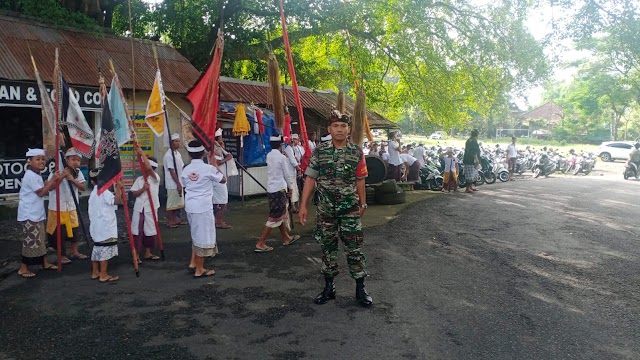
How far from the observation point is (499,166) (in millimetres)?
20797

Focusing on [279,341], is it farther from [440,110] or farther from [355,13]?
[440,110]

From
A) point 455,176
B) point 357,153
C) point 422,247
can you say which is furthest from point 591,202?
point 357,153

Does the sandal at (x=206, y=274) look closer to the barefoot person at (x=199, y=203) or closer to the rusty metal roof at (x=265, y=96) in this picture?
the barefoot person at (x=199, y=203)

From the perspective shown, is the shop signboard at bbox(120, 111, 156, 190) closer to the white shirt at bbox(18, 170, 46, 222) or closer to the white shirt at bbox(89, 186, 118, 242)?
the white shirt at bbox(18, 170, 46, 222)

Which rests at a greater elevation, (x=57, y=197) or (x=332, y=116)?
(x=332, y=116)

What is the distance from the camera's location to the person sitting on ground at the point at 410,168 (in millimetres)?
16375

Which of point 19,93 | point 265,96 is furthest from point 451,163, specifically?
point 19,93

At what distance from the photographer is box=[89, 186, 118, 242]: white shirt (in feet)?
19.0

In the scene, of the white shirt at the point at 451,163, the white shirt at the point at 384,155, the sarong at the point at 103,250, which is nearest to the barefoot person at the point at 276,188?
the sarong at the point at 103,250

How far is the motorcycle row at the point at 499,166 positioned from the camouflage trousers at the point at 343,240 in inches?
417

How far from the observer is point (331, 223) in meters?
4.95

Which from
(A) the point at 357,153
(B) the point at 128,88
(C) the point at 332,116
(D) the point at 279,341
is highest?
(B) the point at 128,88

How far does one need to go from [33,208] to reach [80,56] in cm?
598

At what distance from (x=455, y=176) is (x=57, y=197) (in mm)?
11762
